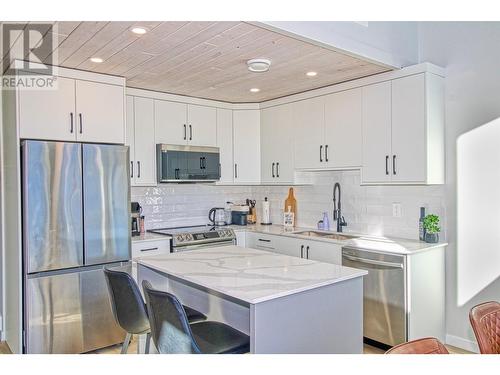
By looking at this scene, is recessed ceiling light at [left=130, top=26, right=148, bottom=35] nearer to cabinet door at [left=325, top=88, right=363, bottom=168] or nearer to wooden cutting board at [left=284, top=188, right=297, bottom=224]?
cabinet door at [left=325, top=88, right=363, bottom=168]

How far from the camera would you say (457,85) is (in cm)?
334

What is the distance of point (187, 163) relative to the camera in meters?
4.20

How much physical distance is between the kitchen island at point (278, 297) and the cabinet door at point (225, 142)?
1895 mm

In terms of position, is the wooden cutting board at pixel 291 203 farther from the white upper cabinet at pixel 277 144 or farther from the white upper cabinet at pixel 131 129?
the white upper cabinet at pixel 131 129

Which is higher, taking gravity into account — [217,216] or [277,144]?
[277,144]

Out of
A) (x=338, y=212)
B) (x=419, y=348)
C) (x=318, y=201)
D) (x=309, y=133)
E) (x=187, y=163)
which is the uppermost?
(x=309, y=133)

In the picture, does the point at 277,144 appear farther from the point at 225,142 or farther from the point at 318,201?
the point at 318,201

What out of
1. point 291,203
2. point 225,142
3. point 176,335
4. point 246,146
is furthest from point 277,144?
point 176,335

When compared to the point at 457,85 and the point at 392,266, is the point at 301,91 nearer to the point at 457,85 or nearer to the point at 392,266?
the point at 457,85

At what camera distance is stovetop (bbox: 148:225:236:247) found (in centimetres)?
387

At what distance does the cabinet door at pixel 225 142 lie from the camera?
4598mm

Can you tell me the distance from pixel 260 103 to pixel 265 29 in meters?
2.31

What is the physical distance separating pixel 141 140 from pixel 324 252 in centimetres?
209

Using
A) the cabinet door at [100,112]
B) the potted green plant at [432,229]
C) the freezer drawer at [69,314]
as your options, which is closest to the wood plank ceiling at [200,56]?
the cabinet door at [100,112]
